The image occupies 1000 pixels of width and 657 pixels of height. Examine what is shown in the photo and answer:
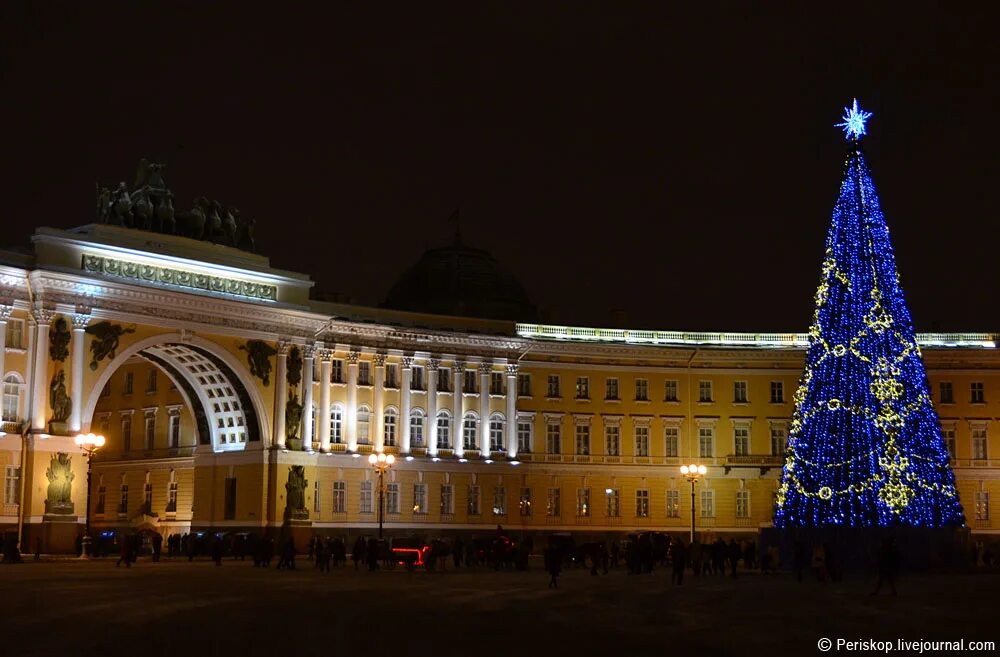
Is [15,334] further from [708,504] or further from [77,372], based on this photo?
[708,504]

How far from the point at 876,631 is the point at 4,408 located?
134 ft

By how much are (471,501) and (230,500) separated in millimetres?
12348

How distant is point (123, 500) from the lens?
251 ft

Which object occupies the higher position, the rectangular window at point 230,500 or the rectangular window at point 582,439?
the rectangular window at point 582,439

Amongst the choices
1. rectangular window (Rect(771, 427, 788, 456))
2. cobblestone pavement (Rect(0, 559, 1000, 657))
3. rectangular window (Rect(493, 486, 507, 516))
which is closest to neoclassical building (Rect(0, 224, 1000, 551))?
rectangular window (Rect(493, 486, 507, 516))

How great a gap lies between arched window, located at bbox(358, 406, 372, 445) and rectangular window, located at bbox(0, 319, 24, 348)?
1836 cm

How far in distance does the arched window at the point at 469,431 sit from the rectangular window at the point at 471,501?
7.25 feet

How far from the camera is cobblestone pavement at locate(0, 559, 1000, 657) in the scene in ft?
71.3

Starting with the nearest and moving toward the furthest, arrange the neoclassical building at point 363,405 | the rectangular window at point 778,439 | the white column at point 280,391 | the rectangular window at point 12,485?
1. the rectangular window at point 12,485
2. the neoclassical building at point 363,405
3. the white column at point 280,391
4. the rectangular window at point 778,439

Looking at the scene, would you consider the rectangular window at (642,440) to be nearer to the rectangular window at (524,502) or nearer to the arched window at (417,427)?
the rectangular window at (524,502)

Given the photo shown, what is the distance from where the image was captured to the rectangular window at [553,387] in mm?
77000

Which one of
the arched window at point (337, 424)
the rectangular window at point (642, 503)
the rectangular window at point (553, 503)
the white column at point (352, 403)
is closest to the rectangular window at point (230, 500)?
the arched window at point (337, 424)

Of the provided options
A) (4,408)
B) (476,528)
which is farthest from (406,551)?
(476,528)

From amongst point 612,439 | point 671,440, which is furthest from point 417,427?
point 671,440
